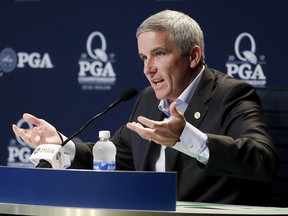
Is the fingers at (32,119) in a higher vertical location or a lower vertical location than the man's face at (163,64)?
lower

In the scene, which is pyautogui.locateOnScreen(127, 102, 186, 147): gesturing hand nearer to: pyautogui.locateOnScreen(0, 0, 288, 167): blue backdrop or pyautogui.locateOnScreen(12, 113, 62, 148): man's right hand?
pyautogui.locateOnScreen(12, 113, 62, 148): man's right hand

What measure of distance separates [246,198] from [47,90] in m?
2.06

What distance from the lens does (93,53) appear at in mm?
4566

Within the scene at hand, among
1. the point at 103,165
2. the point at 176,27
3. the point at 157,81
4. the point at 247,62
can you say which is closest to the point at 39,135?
the point at 103,165

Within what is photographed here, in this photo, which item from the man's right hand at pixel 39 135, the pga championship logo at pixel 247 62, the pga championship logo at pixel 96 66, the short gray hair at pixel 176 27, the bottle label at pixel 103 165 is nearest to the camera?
the bottle label at pixel 103 165

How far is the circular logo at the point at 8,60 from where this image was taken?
187 inches

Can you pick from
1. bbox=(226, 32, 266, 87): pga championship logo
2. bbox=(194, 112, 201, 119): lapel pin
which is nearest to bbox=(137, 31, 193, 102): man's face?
bbox=(194, 112, 201, 119): lapel pin

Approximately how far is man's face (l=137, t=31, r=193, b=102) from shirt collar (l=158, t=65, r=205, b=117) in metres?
0.03

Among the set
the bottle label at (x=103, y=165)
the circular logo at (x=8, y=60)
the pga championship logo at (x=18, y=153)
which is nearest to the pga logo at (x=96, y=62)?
the circular logo at (x=8, y=60)

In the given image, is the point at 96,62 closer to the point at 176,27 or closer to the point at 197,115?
the point at 176,27

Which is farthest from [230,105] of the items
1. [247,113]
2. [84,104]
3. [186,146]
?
[84,104]

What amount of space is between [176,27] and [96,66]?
4.85ft

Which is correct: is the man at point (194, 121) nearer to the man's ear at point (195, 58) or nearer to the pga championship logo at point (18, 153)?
the man's ear at point (195, 58)

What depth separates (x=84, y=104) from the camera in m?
4.59
